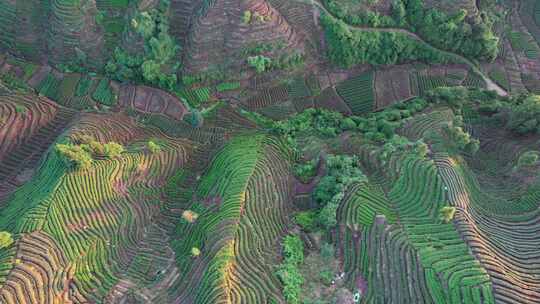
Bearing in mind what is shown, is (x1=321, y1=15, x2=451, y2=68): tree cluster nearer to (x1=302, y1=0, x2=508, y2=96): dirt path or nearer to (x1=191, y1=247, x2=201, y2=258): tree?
(x1=302, y1=0, x2=508, y2=96): dirt path

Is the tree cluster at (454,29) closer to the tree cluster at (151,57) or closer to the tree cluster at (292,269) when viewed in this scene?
the tree cluster at (151,57)

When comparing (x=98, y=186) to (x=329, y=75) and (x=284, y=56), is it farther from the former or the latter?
(x=329, y=75)

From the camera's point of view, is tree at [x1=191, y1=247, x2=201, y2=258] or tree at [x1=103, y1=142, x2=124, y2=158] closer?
tree at [x1=191, y1=247, x2=201, y2=258]

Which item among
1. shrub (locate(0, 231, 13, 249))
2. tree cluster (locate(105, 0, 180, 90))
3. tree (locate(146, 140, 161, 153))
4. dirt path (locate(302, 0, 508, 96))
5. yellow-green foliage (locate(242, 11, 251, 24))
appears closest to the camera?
shrub (locate(0, 231, 13, 249))

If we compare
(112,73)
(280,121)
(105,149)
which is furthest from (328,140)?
(112,73)

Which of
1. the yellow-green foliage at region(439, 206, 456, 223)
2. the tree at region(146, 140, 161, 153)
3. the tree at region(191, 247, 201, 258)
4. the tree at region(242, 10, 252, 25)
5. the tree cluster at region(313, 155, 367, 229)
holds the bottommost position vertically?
the tree at region(191, 247, 201, 258)

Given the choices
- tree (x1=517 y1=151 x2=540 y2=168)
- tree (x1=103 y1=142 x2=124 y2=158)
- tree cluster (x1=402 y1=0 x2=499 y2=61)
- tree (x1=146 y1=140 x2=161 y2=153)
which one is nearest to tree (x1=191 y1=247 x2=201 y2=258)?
tree (x1=146 y1=140 x2=161 y2=153)

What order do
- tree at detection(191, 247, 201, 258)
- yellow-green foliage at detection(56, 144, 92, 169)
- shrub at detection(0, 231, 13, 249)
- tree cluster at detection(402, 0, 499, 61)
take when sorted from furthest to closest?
tree cluster at detection(402, 0, 499, 61) → yellow-green foliage at detection(56, 144, 92, 169) → tree at detection(191, 247, 201, 258) → shrub at detection(0, 231, 13, 249)
